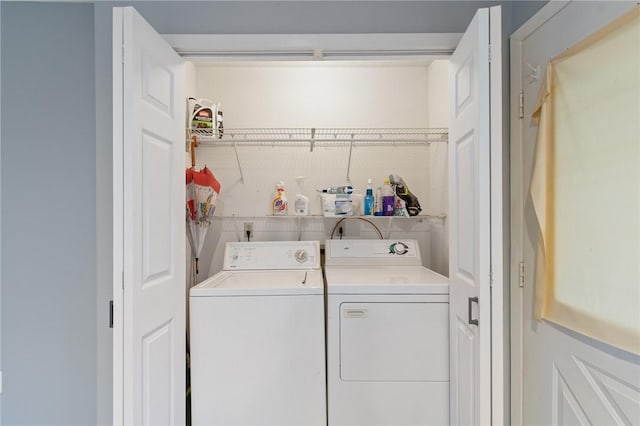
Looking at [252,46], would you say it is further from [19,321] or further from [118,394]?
[19,321]

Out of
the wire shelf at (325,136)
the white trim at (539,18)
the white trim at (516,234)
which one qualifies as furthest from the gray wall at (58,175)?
the wire shelf at (325,136)

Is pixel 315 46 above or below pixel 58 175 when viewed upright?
above

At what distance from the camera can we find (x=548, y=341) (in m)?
1.33

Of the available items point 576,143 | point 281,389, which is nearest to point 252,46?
point 576,143

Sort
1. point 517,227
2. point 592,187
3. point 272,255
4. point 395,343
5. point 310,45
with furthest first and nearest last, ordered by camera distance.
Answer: point 272,255 → point 395,343 → point 310,45 → point 517,227 → point 592,187

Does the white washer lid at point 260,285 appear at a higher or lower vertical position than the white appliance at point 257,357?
higher

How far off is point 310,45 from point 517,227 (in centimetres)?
130

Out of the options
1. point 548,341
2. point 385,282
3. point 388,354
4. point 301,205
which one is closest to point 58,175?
point 301,205

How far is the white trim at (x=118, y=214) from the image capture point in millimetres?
1154

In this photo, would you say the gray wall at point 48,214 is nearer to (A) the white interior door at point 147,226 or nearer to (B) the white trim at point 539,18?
(A) the white interior door at point 147,226

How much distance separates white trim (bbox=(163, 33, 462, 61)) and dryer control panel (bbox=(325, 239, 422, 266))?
127 cm

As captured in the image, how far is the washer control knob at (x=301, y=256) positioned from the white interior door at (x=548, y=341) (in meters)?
1.30

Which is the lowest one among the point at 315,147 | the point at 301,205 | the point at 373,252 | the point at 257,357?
the point at 257,357

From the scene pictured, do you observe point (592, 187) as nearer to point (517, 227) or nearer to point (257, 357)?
point (517, 227)
